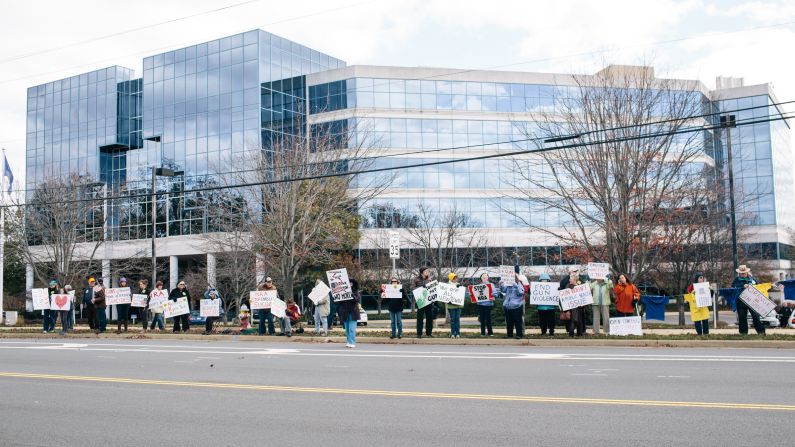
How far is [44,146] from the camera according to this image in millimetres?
67000

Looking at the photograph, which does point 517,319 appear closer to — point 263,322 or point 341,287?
point 341,287

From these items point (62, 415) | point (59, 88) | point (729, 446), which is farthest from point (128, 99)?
point (729, 446)

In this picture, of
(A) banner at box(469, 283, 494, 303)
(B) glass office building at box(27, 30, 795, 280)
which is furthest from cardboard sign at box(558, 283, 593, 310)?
(B) glass office building at box(27, 30, 795, 280)

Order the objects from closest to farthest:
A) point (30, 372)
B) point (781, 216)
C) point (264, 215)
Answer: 1. point (30, 372)
2. point (264, 215)
3. point (781, 216)

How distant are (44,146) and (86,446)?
66446 millimetres

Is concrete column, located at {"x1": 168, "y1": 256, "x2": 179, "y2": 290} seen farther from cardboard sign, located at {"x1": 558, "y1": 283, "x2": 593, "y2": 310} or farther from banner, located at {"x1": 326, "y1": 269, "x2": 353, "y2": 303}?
cardboard sign, located at {"x1": 558, "y1": 283, "x2": 593, "y2": 310}

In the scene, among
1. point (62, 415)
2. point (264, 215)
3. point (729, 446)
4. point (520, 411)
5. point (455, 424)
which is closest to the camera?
point (729, 446)

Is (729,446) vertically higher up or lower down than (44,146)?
lower down

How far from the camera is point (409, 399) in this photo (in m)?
9.89

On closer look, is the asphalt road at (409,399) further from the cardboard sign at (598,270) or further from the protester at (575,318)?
the cardboard sign at (598,270)

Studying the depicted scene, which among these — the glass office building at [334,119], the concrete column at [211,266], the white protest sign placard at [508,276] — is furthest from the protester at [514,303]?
the glass office building at [334,119]

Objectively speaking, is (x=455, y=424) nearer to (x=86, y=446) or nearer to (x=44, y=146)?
(x=86, y=446)

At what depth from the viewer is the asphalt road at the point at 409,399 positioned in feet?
25.3

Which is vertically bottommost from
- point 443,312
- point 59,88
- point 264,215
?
point 443,312
